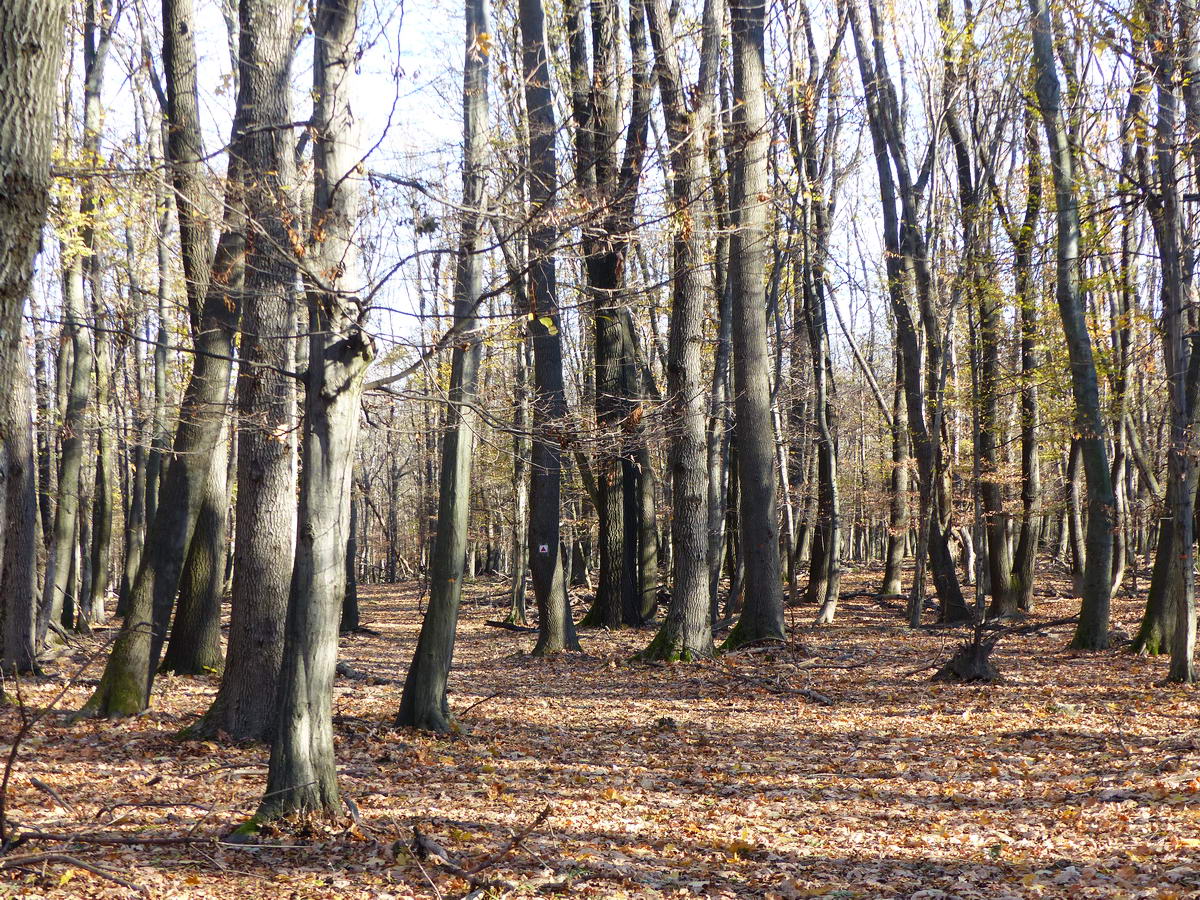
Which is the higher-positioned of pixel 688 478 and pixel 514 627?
pixel 688 478

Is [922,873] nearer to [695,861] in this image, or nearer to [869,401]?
[695,861]

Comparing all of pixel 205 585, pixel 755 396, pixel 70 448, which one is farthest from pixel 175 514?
pixel 755 396

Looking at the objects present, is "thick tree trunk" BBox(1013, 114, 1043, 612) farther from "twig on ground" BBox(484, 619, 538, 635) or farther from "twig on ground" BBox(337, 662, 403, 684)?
"twig on ground" BBox(337, 662, 403, 684)

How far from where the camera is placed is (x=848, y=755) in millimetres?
7918

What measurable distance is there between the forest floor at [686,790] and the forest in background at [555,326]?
1.62ft

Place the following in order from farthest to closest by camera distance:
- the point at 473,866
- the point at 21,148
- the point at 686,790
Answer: the point at 686,790 < the point at 473,866 < the point at 21,148

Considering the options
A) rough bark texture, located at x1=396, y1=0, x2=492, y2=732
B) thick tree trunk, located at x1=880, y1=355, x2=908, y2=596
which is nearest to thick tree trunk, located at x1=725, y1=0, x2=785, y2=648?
thick tree trunk, located at x1=880, y1=355, x2=908, y2=596

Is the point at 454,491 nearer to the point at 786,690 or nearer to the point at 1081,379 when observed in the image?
the point at 786,690

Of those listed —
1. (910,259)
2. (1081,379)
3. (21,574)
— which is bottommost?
(21,574)

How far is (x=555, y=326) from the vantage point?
8617mm

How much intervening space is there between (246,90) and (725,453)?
43.9 ft

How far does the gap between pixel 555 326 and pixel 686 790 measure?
4.19 metres

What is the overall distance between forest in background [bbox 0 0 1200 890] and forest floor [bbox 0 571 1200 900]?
0.49 m

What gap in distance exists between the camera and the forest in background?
530 centimetres
